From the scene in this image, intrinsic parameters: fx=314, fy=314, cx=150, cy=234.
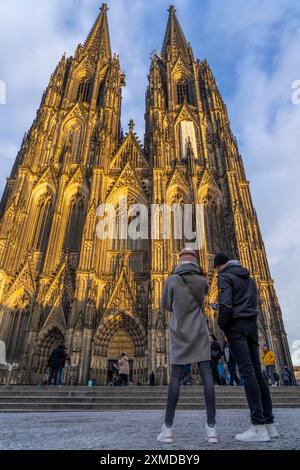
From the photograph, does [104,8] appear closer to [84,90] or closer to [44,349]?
[84,90]

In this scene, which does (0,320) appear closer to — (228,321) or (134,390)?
(134,390)

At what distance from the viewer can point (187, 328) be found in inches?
107

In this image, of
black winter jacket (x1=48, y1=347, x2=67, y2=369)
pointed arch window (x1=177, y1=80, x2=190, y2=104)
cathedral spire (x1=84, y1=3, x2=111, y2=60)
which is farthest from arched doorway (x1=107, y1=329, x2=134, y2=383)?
cathedral spire (x1=84, y1=3, x2=111, y2=60)

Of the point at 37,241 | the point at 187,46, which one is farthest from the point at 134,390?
the point at 187,46

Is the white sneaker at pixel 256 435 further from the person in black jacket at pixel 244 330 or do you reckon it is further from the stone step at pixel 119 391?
the stone step at pixel 119 391

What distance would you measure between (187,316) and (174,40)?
40.0 m

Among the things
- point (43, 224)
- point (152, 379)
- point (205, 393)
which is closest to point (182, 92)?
point (43, 224)

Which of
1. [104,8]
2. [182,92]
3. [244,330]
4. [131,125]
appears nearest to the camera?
[244,330]

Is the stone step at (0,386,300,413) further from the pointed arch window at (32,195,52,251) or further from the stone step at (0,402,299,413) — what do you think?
the pointed arch window at (32,195,52,251)

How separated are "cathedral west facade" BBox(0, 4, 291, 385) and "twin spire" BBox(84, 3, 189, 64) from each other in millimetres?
5103

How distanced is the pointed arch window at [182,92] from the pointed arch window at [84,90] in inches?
336

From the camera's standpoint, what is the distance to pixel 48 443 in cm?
231
